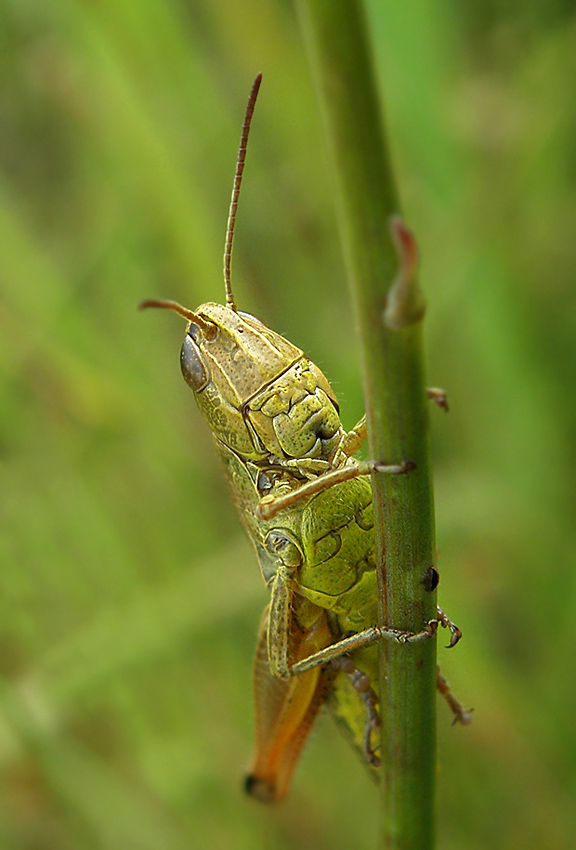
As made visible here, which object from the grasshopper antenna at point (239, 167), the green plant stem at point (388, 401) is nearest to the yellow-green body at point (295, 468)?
the grasshopper antenna at point (239, 167)

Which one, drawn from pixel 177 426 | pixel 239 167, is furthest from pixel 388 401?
pixel 177 426

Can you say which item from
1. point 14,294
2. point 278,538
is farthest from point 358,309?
point 14,294

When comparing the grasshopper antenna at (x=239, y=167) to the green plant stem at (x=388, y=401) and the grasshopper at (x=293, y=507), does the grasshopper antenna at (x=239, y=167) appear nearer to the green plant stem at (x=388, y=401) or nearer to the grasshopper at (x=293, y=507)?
the grasshopper at (x=293, y=507)

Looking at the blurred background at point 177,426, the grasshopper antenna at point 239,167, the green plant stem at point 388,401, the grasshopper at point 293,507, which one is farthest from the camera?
the blurred background at point 177,426

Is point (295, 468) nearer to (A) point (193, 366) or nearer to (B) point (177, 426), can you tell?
(A) point (193, 366)

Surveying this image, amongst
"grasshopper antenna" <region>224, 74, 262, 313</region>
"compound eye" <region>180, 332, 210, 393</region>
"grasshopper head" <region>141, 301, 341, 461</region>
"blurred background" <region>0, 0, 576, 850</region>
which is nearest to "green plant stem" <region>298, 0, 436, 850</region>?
"grasshopper antenna" <region>224, 74, 262, 313</region>

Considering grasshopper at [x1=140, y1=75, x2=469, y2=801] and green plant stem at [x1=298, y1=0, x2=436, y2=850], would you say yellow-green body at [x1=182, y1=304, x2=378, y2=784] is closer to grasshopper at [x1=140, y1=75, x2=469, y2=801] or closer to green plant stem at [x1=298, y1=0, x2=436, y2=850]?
grasshopper at [x1=140, y1=75, x2=469, y2=801]

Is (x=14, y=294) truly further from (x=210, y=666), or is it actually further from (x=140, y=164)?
(x=210, y=666)
